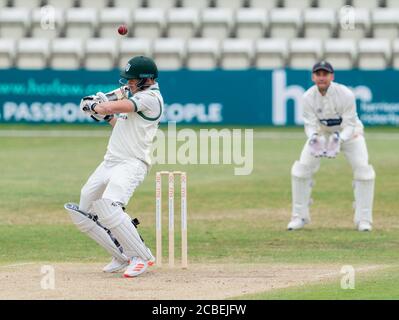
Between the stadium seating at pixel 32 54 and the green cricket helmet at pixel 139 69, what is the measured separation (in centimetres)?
1879

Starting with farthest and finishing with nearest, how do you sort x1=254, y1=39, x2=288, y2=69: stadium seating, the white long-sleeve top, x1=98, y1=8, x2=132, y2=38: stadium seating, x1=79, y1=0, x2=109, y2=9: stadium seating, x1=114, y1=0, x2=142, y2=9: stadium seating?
x1=79, y1=0, x2=109, y2=9: stadium seating, x1=114, y1=0, x2=142, y2=9: stadium seating, x1=98, y1=8, x2=132, y2=38: stadium seating, x1=254, y1=39, x2=288, y2=69: stadium seating, the white long-sleeve top

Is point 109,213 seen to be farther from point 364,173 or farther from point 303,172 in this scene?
point 364,173

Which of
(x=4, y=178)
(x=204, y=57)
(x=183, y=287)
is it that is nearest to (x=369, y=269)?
(x=183, y=287)

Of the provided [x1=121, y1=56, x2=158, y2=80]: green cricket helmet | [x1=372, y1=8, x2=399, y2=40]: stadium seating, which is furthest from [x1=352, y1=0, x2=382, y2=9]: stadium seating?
[x1=121, y1=56, x2=158, y2=80]: green cricket helmet

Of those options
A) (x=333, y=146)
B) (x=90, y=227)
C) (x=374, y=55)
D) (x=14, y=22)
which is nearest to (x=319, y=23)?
(x=374, y=55)

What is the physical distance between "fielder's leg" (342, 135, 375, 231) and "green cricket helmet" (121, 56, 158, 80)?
429 centimetres

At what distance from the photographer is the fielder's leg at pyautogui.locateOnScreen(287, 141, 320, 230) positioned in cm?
1488

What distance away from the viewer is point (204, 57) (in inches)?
1163

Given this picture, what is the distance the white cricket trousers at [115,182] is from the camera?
11.0 meters

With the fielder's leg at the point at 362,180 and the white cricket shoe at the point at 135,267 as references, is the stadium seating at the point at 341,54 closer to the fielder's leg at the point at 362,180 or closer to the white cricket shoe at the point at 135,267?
the fielder's leg at the point at 362,180

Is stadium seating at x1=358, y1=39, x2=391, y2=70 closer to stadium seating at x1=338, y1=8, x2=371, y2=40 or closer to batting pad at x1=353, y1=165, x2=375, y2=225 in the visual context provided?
stadium seating at x1=338, y1=8, x2=371, y2=40

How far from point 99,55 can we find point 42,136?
12.2ft
